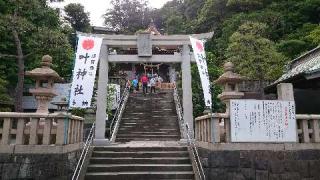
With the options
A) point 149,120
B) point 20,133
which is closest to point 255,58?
point 149,120

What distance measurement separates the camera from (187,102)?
13281 mm

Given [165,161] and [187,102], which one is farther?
[187,102]

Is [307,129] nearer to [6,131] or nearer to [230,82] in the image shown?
[230,82]

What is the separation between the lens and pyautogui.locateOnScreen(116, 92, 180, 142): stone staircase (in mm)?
14461

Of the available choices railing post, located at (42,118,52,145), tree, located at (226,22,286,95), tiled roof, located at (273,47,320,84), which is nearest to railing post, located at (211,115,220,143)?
tiled roof, located at (273,47,320,84)

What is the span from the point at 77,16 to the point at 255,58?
26.7 meters

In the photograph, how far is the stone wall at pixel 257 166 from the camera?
8.06 metres

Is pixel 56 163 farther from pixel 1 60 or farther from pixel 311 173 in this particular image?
pixel 1 60

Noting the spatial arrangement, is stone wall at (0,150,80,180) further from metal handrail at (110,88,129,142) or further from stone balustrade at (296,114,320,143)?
stone balustrade at (296,114,320,143)

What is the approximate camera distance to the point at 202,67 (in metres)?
11.6

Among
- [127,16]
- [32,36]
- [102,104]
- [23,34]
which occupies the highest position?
[127,16]

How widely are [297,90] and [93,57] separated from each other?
26.9ft

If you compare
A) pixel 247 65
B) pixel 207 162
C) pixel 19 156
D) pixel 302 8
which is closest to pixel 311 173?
pixel 207 162

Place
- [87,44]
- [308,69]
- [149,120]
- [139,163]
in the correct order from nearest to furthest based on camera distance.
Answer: [139,163]
[308,69]
[87,44]
[149,120]
